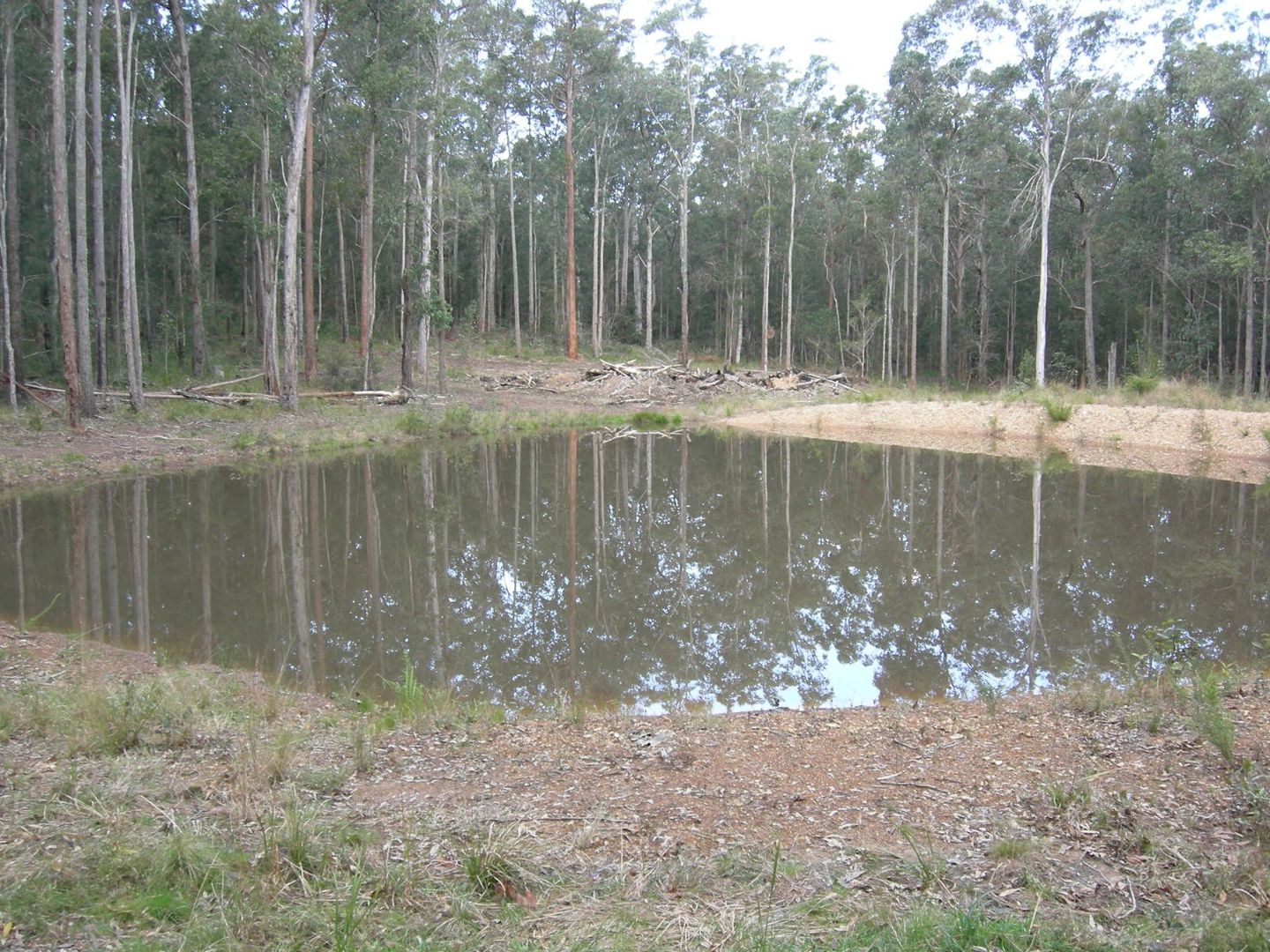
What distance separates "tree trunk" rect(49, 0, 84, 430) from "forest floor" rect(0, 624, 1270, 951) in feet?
38.8

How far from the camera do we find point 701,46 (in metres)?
38.3

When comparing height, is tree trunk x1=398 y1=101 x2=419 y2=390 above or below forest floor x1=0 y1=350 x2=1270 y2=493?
above

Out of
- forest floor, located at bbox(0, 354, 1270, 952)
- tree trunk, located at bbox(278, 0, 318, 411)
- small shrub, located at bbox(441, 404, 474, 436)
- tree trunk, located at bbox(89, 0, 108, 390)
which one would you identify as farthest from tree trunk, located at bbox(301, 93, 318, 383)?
forest floor, located at bbox(0, 354, 1270, 952)

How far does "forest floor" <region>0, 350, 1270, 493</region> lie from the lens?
16562 mm

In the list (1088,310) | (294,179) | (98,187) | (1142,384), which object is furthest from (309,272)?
(1088,310)

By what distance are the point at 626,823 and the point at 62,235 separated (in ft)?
54.1

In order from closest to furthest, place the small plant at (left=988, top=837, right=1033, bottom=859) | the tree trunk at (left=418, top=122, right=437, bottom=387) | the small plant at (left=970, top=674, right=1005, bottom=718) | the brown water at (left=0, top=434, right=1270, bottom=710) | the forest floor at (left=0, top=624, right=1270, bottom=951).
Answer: the forest floor at (left=0, top=624, right=1270, bottom=951) < the small plant at (left=988, top=837, right=1033, bottom=859) < the small plant at (left=970, top=674, right=1005, bottom=718) < the brown water at (left=0, top=434, right=1270, bottom=710) < the tree trunk at (left=418, top=122, right=437, bottom=387)

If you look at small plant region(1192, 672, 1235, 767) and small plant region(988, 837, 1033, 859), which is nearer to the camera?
small plant region(988, 837, 1033, 859)

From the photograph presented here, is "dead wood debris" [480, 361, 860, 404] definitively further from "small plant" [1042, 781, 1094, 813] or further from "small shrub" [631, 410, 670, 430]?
"small plant" [1042, 781, 1094, 813]

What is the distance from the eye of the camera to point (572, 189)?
121 ft

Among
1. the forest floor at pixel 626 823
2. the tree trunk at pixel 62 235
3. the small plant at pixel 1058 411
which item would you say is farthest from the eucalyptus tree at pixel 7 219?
the small plant at pixel 1058 411

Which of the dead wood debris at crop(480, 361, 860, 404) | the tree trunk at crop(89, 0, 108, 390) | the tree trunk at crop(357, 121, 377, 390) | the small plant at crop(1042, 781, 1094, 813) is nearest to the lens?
the small plant at crop(1042, 781, 1094, 813)

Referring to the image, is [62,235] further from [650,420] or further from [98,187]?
[650,420]

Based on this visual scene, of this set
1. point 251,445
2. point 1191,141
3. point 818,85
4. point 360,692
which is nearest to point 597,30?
point 818,85
